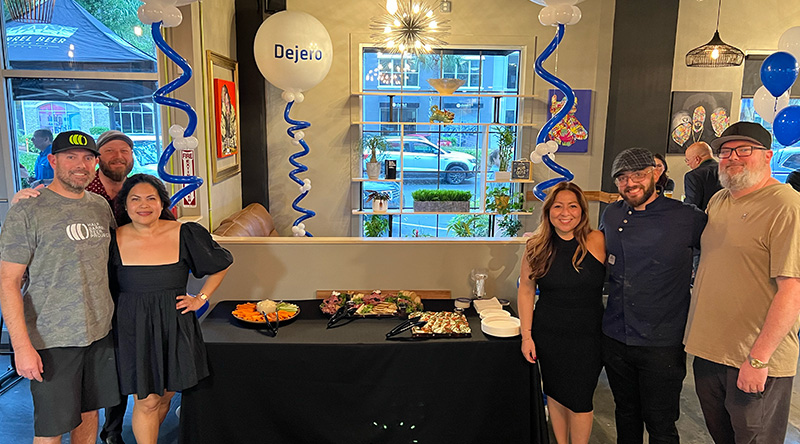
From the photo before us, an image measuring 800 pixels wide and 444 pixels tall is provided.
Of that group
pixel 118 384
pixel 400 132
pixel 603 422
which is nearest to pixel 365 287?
pixel 118 384

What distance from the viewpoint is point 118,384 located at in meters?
2.29

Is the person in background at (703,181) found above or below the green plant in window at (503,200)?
above

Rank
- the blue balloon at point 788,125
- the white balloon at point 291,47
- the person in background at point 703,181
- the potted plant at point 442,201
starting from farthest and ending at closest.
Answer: the potted plant at point 442,201
the person in background at point 703,181
the white balloon at point 291,47
the blue balloon at point 788,125

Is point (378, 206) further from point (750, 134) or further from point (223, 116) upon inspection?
point (750, 134)

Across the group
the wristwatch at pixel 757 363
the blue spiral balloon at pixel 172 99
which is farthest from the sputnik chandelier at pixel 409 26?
the wristwatch at pixel 757 363

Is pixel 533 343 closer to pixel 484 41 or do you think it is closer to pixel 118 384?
pixel 118 384

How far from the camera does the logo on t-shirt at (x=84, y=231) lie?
2.08m

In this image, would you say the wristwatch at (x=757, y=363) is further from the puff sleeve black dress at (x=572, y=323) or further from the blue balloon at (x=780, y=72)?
the blue balloon at (x=780, y=72)

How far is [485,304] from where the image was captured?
115 inches

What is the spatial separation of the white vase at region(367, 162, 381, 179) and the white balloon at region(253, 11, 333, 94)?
6.32 ft

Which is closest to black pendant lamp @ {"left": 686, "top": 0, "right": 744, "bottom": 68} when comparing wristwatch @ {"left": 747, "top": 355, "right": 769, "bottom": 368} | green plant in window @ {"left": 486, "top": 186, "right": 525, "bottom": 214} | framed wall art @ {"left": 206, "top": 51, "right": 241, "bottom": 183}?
green plant in window @ {"left": 486, "top": 186, "right": 525, "bottom": 214}

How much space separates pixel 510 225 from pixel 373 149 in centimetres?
178

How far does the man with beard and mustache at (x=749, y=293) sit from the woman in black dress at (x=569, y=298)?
1.29 feet

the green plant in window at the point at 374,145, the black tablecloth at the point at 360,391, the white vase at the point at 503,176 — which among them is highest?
the green plant in window at the point at 374,145
